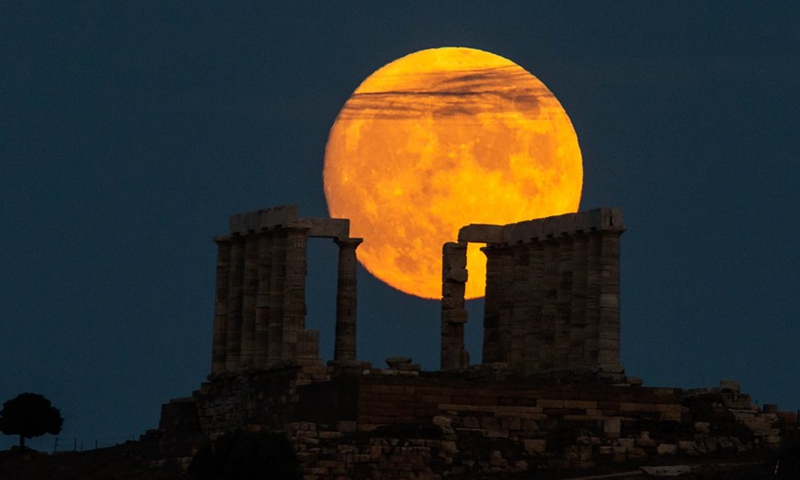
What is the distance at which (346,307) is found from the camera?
135 m

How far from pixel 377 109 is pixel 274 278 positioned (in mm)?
9288

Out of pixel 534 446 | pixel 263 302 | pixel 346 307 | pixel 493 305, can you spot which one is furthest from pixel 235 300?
pixel 534 446

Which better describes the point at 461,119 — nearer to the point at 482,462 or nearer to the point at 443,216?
the point at 443,216

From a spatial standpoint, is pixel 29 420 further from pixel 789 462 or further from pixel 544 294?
pixel 789 462

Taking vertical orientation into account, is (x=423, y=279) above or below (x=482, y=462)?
above

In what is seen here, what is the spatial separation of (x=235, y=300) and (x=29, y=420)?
9268mm

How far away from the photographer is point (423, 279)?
141625 millimetres

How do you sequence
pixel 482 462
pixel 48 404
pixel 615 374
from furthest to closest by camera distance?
pixel 48 404 < pixel 615 374 < pixel 482 462

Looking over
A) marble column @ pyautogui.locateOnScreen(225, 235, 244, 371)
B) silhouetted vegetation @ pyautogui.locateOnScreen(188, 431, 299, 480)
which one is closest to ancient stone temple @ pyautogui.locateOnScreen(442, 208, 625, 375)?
marble column @ pyautogui.locateOnScreen(225, 235, 244, 371)

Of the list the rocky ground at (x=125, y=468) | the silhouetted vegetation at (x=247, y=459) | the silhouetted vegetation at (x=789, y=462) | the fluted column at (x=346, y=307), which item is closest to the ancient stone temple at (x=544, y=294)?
the fluted column at (x=346, y=307)

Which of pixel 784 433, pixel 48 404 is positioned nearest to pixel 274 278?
pixel 48 404

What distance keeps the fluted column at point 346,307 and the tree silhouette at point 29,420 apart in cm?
1177

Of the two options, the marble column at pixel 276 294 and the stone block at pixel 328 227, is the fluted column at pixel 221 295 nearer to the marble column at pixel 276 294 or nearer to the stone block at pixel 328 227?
the marble column at pixel 276 294

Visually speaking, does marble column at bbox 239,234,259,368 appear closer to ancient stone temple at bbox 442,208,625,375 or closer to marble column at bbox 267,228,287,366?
marble column at bbox 267,228,287,366
